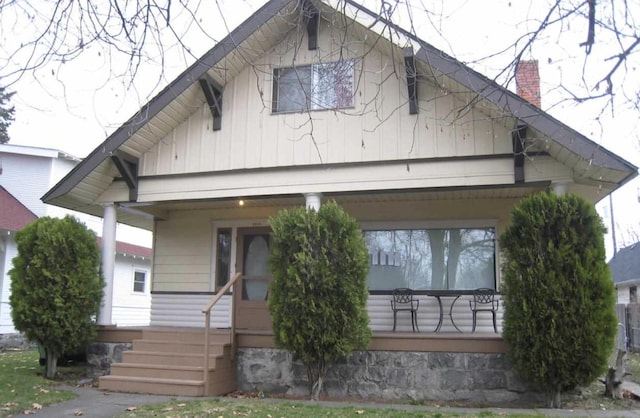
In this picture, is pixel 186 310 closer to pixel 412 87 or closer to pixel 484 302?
pixel 484 302

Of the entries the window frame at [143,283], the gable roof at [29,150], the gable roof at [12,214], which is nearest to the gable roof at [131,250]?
the window frame at [143,283]

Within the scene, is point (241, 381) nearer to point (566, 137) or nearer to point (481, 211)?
point (481, 211)

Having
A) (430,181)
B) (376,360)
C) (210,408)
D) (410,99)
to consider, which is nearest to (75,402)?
(210,408)

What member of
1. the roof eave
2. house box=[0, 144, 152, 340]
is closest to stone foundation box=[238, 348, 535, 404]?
the roof eave

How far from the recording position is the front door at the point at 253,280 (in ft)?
36.4

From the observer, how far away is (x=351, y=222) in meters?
8.23

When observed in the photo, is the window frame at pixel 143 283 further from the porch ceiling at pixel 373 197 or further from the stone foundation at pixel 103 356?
the stone foundation at pixel 103 356

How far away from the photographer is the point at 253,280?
1136 cm

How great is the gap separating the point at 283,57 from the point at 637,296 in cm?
1954

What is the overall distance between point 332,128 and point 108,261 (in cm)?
443

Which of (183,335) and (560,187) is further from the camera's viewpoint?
(183,335)

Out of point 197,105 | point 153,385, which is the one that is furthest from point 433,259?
point 153,385

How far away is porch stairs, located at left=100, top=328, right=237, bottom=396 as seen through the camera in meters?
8.34

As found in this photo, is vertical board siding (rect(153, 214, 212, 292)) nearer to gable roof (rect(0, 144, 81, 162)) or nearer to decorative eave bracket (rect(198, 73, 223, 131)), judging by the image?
decorative eave bracket (rect(198, 73, 223, 131))
